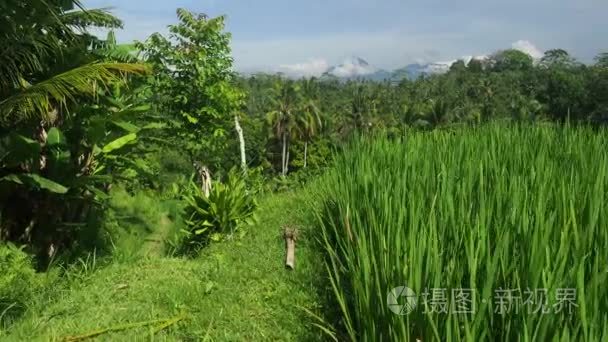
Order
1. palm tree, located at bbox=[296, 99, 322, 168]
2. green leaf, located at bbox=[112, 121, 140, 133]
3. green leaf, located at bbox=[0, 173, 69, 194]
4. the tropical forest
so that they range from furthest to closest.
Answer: palm tree, located at bbox=[296, 99, 322, 168]
green leaf, located at bbox=[112, 121, 140, 133]
green leaf, located at bbox=[0, 173, 69, 194]
the tropical forest

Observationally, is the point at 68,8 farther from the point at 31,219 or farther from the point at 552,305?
the point at 552,305

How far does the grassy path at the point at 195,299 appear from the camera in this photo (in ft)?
10.5

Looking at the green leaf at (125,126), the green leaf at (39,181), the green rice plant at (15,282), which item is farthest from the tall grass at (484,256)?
the green leaf at (125,126)

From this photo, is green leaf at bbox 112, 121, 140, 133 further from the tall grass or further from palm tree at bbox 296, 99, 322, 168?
palm tree at bbox 296, 99, 322, 168

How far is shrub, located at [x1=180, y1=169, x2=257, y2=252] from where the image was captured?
5977mm

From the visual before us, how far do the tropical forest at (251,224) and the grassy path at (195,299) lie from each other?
0.02 meters

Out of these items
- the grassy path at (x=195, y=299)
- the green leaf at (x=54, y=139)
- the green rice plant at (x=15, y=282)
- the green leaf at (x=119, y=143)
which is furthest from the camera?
the green leaf at (x=119, y=143)

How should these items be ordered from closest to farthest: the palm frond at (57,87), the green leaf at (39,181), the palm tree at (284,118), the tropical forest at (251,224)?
the tropical forest at (251,224) < the palm frond at (57,87) < the green leaf at (39,181) < the palm tree at (284,118)

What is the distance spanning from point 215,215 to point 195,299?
2305 mm

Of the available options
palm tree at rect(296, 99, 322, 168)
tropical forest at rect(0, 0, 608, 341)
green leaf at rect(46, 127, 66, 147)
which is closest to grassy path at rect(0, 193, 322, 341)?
tropical forest at rect(0, 0, 608, 341)

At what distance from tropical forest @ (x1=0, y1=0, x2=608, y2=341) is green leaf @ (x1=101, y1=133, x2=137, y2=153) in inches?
0.9

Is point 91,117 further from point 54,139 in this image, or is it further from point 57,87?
point 57,87

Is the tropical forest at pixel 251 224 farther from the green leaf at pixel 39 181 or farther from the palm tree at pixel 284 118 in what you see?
the palm tree at pixel 284 118

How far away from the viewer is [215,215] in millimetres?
5965
